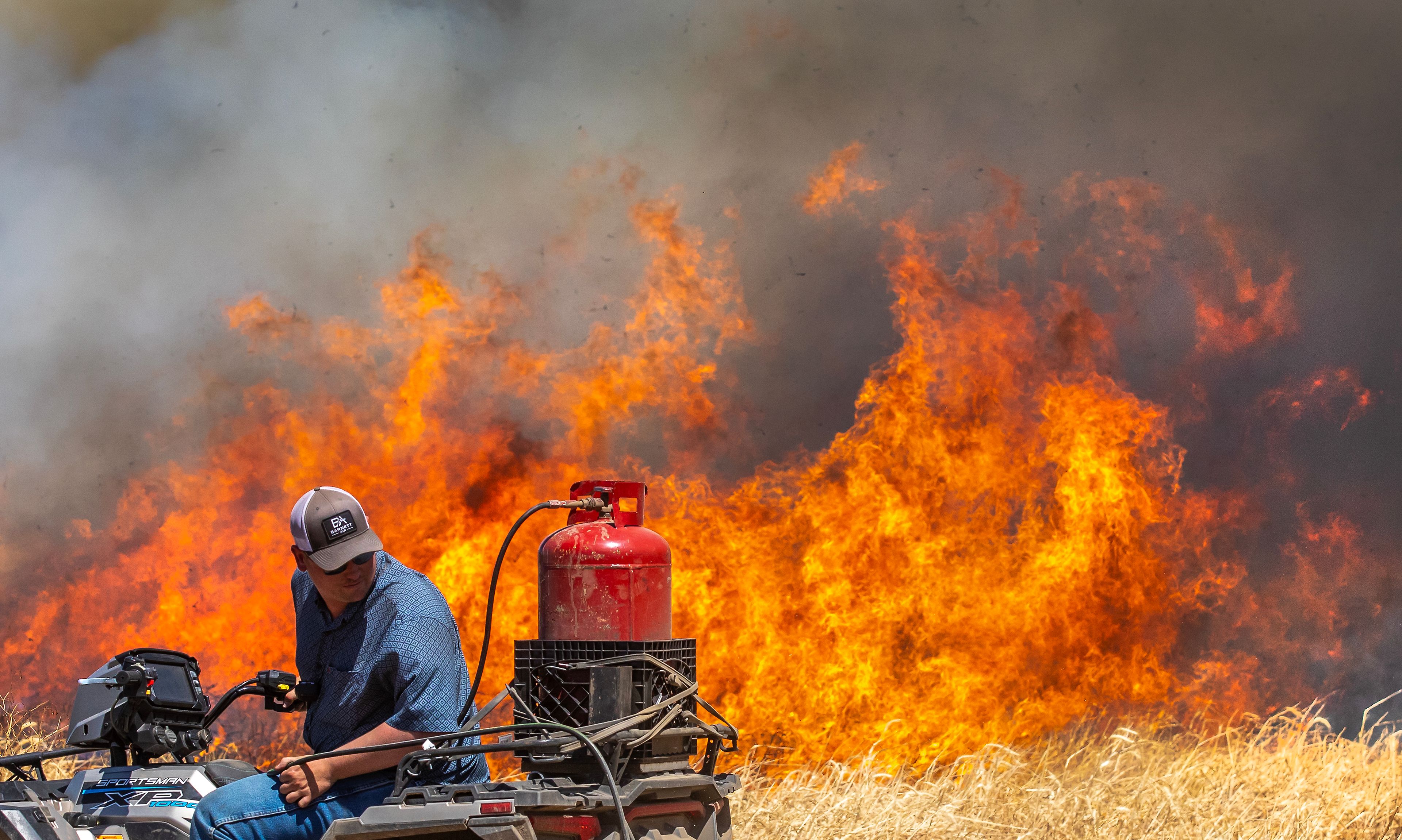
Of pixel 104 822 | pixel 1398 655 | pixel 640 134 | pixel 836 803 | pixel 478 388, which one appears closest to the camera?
pixel 104 822

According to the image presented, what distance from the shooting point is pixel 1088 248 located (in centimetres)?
972

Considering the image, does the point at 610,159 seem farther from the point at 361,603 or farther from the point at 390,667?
the point at 390,667

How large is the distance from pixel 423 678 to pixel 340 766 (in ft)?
1.08

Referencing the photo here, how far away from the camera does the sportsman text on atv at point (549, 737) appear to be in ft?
10.7

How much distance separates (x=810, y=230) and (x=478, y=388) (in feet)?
10.3

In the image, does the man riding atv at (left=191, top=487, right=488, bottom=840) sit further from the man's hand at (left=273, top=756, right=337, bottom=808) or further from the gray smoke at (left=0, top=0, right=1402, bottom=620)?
the gray smoke at (left=0, top=0, right=1402, bottom=620)

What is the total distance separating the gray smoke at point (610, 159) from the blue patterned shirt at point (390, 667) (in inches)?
246

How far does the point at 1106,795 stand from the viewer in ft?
21.2

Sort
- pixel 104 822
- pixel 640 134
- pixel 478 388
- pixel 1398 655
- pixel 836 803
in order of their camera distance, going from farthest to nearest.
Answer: pixel 640 134 → pixel 478 388 → pixel 1398 655 → pixel 836 803 → pixel 104 822

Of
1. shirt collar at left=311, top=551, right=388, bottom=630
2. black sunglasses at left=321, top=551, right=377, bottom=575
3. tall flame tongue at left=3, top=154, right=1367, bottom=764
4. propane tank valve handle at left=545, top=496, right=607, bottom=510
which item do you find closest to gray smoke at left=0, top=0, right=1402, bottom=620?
tall flame tongue at left=3, top=154, right=1367, bottom=764

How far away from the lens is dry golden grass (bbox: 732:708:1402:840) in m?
6.01

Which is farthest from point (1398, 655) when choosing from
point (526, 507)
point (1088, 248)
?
point (526, 507)

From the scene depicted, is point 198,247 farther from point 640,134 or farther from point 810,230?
point 810,230

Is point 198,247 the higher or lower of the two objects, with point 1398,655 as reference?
higher
